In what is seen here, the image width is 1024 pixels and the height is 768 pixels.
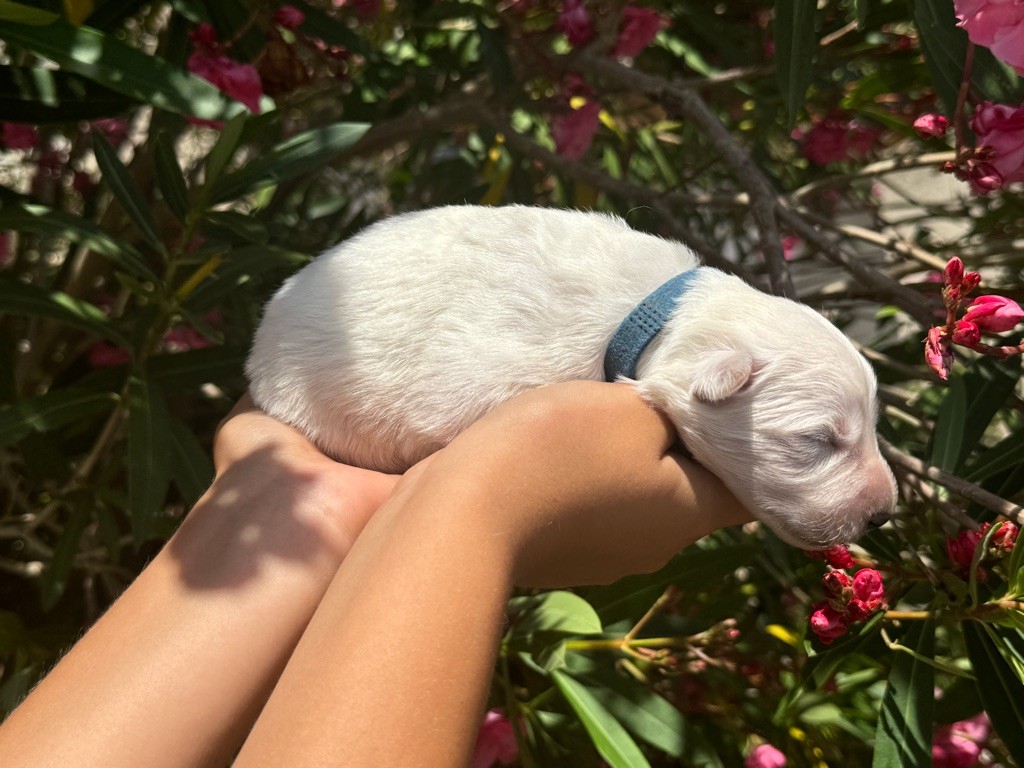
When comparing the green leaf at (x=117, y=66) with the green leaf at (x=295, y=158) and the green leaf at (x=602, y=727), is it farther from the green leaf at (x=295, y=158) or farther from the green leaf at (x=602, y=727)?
the green leaf at (x=602, y=727)

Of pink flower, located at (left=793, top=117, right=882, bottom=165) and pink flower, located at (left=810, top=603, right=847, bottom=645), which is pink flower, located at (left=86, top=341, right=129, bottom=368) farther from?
pink flower, located at (left=793, top=117, right=882, bottom=165)

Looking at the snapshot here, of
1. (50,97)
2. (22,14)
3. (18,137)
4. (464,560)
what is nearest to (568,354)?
(464,560)

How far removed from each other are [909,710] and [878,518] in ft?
1.05

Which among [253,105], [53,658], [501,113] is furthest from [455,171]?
[53,658]

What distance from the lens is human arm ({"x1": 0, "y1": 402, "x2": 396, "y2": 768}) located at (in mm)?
820

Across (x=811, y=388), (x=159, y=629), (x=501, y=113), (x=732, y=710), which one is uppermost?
(x=501, y=113)

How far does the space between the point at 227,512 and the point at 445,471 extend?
0.96 feet

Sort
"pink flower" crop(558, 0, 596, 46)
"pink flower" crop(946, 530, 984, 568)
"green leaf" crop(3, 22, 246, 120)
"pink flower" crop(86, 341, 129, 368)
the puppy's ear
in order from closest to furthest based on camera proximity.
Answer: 1. the puppy's ear
2. "pink flower" crop(946, 530, 984, 568)
3. "green leaf" crop(3, 22, 246, 120)
4. "pink flower" crop(558, 0, 596, 46)
5. "pink flower" crop(86, 341, 129, 368)

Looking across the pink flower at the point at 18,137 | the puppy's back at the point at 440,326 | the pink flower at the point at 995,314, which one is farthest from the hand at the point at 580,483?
the pink flower at the point at 18,137

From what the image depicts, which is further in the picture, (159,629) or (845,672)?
(845,672)

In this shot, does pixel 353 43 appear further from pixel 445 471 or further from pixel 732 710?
pixel 732 710

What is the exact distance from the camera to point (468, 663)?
0.71 m

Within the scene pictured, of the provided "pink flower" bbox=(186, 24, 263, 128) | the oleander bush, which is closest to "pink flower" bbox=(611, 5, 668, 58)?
the oleander bush

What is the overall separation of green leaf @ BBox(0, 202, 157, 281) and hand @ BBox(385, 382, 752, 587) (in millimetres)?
710
